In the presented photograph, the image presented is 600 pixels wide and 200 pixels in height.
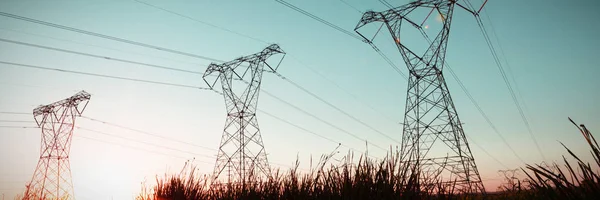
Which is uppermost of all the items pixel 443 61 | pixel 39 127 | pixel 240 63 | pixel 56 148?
pixel 240 63

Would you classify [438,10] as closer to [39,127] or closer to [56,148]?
[56,148]

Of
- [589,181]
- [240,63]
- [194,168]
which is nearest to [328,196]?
[589,181]

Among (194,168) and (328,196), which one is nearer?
(328,196)

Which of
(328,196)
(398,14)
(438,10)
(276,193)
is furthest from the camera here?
(398,14)

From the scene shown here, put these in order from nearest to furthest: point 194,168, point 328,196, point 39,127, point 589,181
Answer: point 589,181
point 328,196
point 194,168
point 39,127

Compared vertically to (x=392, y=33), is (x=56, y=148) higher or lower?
lower

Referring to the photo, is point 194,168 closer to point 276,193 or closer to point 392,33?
point 276,193

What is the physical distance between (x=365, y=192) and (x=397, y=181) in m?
0.38

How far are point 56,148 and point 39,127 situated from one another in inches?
125

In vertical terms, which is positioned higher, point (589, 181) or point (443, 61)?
point (443, 61)

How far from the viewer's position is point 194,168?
23.5 feet

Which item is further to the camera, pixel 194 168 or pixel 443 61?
pixel 443 61

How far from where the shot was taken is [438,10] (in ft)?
53.0

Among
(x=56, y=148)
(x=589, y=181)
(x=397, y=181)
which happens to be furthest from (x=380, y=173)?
(x=56, y=148)
